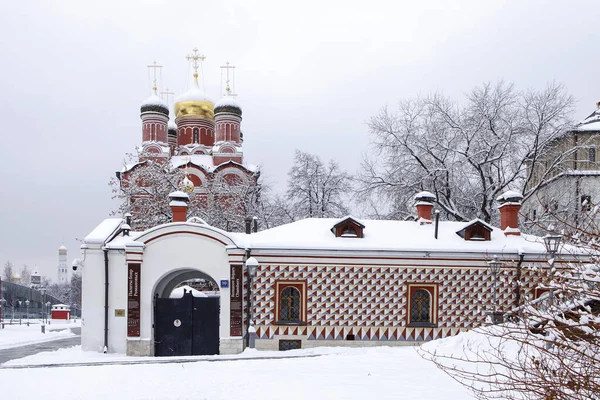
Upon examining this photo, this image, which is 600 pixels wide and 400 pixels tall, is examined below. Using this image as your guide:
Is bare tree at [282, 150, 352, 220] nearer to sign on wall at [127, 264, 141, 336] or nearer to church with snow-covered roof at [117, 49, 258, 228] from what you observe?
church with snow-covered roof at [117, 49, 258, 228]

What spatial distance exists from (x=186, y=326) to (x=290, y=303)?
321cm

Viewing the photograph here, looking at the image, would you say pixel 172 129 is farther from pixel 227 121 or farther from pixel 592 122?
pixel 592 122

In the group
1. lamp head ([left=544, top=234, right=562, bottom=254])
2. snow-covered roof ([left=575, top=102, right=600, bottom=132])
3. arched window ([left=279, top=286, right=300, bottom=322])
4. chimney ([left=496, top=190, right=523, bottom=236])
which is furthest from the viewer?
snow-covered roof ([left=575, top=102, right=600, bottom=132])

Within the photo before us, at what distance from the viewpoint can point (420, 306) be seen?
1600cm

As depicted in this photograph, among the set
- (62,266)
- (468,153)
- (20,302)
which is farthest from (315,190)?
(62,266)

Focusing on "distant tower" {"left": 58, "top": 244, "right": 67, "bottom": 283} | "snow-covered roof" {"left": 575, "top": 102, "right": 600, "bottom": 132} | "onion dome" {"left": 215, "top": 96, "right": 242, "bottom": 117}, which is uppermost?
"onion dome" {"left": 215, "top": 96, "right": 242, "bottom": 117}

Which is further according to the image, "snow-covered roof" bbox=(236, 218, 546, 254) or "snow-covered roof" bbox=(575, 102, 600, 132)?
"snow-covered roof" bbox=(575, 102, 600, 132)

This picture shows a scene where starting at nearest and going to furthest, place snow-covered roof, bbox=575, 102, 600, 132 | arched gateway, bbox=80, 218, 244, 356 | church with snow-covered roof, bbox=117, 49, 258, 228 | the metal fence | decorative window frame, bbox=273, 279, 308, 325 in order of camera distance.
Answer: arched gateway, bbox=80, 218, 244, 356 < decorative window frame, bbox=273, 279, 308, 325 < snow-covered roof, bbox=575, 102, 600, 132 < church with snow-covered roof, bbox=117, 49, 258, 228 < the metal fence

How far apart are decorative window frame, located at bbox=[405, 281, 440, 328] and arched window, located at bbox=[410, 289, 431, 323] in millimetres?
74

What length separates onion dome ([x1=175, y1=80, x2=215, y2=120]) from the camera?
42.7 m

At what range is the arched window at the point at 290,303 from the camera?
15.8 m

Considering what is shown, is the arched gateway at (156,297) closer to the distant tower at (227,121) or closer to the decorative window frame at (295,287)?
the decorative window frame at (295,287)

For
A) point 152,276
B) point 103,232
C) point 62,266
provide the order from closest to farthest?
point 152,276 → point 103,232 → point 62,266

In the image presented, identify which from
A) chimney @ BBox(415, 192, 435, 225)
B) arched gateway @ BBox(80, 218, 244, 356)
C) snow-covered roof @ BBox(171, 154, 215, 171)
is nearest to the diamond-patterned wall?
arched gateway @ BBox(80, 218, 244, 356)
